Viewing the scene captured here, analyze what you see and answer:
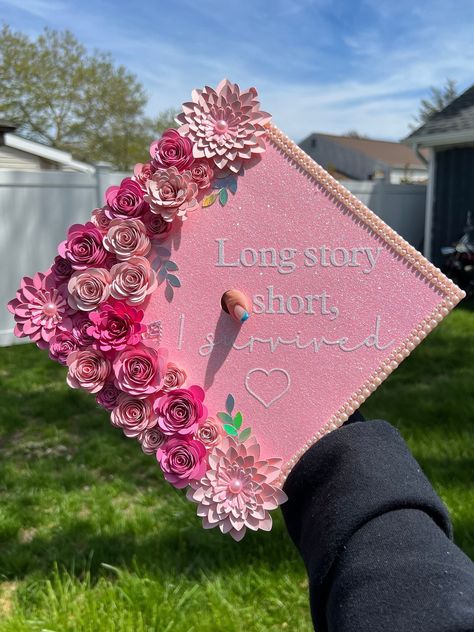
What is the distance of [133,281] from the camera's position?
1.00 metres

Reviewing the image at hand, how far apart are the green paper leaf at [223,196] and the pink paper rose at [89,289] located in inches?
9.5

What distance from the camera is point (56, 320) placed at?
104 cm

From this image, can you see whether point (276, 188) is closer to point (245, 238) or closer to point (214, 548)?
point (245, 238)

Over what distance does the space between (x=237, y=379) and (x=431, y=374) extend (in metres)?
4.19

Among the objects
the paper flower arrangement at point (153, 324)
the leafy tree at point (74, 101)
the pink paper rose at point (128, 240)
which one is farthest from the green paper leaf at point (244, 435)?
the leafy tree at point (74, 101)

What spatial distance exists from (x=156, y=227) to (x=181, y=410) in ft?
1.09

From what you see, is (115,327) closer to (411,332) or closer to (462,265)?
(411,332)

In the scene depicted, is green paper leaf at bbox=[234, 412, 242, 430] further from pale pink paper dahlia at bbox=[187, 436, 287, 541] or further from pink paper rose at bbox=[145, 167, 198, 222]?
pink paper rose at bbox=[145, 167, 198, 222]

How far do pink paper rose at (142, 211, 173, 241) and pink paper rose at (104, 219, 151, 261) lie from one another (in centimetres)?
1

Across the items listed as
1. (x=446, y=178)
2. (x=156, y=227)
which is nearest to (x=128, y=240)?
(x=156, y=227)

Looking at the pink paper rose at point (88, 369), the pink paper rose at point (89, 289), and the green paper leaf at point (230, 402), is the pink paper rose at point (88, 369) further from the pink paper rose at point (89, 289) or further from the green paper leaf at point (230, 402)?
the green paper leaf at point (230, 402)

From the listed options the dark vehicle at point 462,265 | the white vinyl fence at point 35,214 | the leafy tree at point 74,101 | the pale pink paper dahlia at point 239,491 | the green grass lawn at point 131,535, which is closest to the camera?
the pale pink paper dahlia at point 239,491

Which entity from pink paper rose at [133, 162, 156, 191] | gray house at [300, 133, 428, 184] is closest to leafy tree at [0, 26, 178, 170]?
gray house at [300, 133, 428, 184]

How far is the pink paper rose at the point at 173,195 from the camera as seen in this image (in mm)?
1004
